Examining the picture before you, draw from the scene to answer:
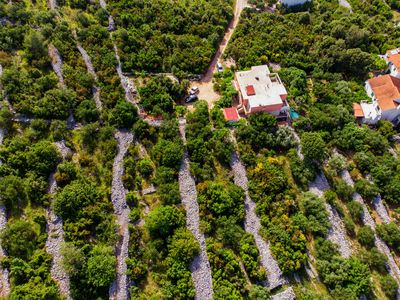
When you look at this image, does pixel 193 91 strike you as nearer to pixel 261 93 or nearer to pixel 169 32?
pixel 261 93

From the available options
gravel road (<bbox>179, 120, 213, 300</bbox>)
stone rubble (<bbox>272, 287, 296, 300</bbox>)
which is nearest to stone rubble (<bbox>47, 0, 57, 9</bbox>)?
gravel road (<bbox>179, 120, 213, 300</bbox>)

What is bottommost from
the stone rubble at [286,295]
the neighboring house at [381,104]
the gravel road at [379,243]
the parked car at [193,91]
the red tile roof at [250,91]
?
the stone rubble at [286,295]

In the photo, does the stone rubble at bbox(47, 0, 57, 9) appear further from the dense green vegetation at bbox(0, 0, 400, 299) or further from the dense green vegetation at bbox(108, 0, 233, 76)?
the dense green vegetation at bbox(108, 0, 233, 76)

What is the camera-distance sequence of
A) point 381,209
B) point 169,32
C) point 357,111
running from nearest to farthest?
1. point 381,209
2. point 357,111
3. point 169,32

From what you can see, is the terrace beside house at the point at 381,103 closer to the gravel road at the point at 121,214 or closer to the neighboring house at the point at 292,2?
the neighboring house at the point at 292,2

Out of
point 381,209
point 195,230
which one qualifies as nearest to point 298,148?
point 381,209

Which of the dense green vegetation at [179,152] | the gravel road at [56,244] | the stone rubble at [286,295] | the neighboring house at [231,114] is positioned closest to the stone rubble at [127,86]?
the dense green vegetation at [179,152]

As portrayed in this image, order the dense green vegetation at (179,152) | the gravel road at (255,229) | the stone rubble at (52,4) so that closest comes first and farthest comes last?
the dense green vegetation at (179,152), the gravel road at (255,229), the stone rubble at (52,4)

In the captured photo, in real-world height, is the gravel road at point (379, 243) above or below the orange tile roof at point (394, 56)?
Answer: below
